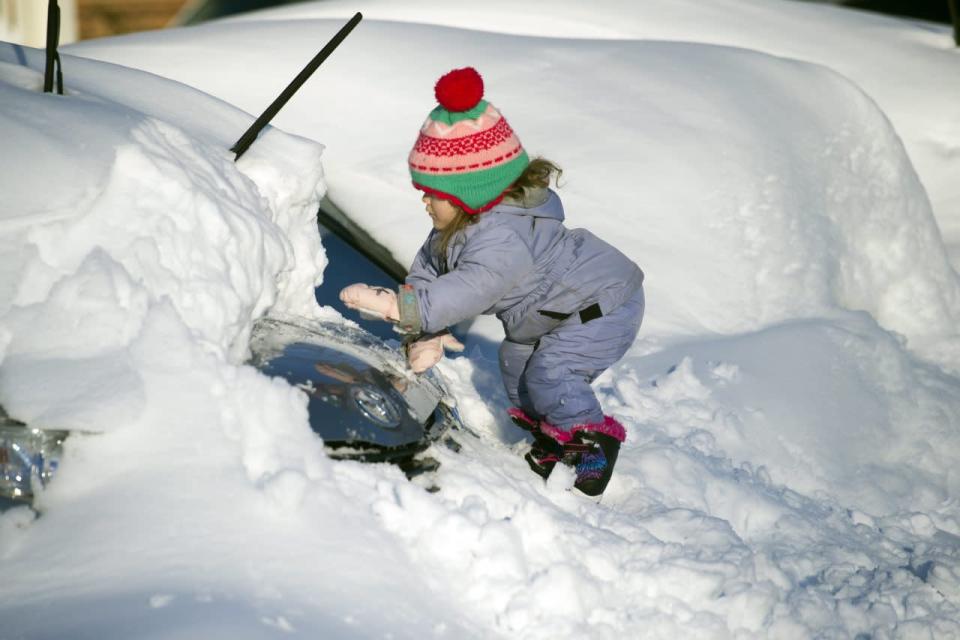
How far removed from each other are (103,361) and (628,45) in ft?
10.6

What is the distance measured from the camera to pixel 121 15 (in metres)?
Result: 11.3

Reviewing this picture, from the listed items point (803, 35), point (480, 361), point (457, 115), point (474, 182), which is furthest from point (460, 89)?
point (803, 35)

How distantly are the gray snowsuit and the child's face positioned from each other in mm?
51

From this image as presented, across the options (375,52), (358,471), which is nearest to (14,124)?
(358,471)

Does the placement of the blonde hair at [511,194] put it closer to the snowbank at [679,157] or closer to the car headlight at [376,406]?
the car headlight at [376,406]

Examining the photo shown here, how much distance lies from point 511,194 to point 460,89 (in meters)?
0.26

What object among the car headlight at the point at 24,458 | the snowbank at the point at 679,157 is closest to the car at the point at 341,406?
the car headlight at the point at 24,458

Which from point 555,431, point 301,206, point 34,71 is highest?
point 34,71

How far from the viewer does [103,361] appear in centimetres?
154

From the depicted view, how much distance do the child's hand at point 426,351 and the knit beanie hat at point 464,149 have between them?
30cm

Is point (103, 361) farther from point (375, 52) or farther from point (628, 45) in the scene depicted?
point (628, 45)

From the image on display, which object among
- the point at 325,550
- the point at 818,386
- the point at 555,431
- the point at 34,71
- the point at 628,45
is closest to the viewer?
the point at 325,550

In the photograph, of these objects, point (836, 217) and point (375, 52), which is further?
point (375, 52)

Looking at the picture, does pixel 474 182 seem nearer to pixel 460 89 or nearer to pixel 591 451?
pixel 460 89
